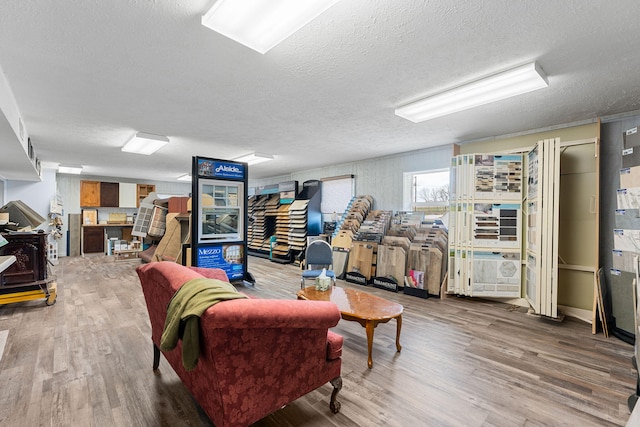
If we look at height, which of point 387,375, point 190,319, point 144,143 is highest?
point 144,143

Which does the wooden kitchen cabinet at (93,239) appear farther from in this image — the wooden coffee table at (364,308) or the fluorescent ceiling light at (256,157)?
the wooden coffee table at (364,308)

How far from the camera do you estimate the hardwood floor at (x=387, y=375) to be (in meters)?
2.00

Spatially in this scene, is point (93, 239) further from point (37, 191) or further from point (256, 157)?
point (256, 157)

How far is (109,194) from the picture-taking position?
32.4 feet

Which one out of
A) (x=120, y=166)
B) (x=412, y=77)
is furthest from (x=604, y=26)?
(x=120, y=166)

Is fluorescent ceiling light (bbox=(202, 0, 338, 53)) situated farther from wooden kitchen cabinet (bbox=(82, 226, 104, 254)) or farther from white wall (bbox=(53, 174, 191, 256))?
wooden kitchen cabinet (bbox=(82, 226, 104, 254))

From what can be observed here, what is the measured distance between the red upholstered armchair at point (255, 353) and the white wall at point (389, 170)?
4513 millimetres

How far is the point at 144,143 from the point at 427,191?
209 inches

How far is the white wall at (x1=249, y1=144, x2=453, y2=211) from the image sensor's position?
5527 millimetres

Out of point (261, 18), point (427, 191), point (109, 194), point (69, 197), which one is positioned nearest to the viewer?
point (261, 18)

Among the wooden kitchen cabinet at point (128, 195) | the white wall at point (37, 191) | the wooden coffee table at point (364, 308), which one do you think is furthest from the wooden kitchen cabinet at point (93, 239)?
the wooden coffee table at point (364, 308)

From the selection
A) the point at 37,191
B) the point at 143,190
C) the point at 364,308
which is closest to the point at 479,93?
the point at 364,308

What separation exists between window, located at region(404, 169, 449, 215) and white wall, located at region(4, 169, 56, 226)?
9617 millimetres

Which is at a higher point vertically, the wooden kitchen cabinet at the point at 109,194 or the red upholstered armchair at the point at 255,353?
the wooden kitchen cabinet at the point at 109,194
